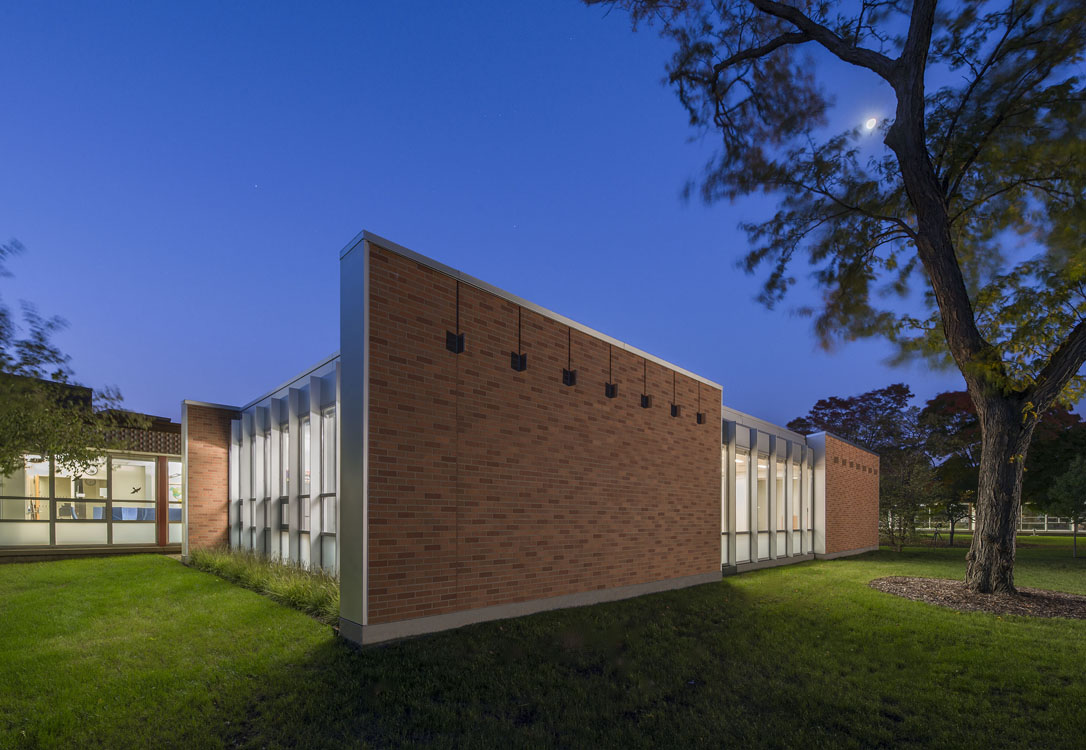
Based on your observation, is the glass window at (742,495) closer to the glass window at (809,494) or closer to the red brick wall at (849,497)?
the glass window at (809,494)

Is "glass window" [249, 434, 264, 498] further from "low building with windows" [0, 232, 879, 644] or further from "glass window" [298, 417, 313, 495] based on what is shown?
"glass window" [298, 417, 313, 495]

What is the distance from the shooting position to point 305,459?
1150 cm

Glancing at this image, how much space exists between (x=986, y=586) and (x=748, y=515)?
553cm

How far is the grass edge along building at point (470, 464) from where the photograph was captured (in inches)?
262

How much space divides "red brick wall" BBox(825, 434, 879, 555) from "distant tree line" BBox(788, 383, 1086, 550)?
7.48 feet

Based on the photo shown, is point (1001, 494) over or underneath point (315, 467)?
underneath

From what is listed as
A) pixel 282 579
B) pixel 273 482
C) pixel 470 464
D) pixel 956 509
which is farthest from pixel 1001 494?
pixel 956 509

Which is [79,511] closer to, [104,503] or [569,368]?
[104,503]

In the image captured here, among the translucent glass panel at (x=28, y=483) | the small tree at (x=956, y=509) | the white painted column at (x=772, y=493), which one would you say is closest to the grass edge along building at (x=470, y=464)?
the white painted column at (x=772, y=493)

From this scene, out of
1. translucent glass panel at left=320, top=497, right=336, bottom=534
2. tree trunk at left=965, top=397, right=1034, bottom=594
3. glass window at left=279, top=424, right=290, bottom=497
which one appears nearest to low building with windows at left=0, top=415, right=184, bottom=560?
glass window at left=279, top=424, right=290, bottom=497

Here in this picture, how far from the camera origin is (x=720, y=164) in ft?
40.6

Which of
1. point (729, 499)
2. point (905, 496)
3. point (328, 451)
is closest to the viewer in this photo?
point (328, 451)

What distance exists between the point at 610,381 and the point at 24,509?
653 inches

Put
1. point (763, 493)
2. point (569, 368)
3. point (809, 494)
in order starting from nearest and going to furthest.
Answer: point (569, 368), point (763, 493), point (809, 494)
